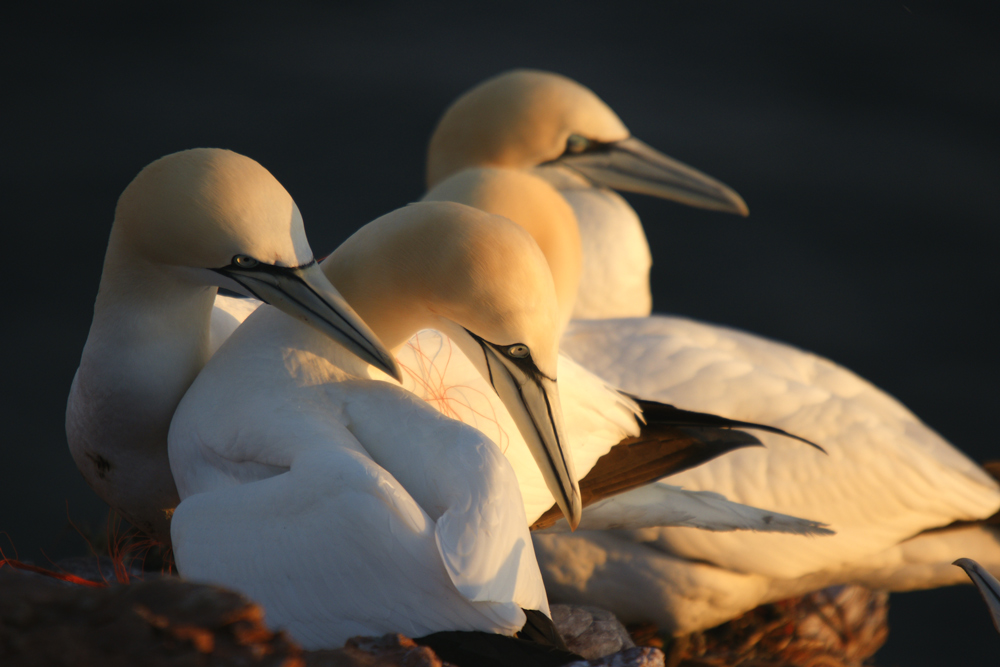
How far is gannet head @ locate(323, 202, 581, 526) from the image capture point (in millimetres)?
2281

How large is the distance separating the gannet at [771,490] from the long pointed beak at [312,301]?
122cm

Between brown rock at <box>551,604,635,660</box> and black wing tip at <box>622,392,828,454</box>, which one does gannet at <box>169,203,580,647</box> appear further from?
brown rock at <box>551,604,635,660</box>

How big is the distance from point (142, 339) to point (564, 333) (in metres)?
1.87

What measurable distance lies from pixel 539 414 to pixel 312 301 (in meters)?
0.61

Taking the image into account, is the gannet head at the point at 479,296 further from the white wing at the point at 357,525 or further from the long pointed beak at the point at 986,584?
the long pointed beak at the point at 986,584

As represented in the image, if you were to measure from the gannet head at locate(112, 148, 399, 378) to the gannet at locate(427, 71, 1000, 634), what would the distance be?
4.01 ft

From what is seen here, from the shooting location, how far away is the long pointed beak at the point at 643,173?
16.2 feet

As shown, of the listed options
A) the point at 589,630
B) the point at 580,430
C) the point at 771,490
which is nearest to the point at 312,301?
the point at 580,430

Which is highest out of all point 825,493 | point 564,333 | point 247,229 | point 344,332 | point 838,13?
point 838,13

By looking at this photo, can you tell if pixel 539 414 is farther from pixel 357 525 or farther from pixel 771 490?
pixel 771 490

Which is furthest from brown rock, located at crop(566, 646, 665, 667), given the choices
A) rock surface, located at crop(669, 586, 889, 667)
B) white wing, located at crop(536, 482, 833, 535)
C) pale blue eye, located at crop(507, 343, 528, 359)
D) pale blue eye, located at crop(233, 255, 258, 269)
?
rock surface, located at crop(669, 586, 889, 667)

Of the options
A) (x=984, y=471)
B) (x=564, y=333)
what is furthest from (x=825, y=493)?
(x=564, y=333)

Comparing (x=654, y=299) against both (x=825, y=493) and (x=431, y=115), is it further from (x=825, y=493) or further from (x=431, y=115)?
(x=825, y=493)

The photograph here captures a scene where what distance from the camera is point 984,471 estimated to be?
12.7 ft
